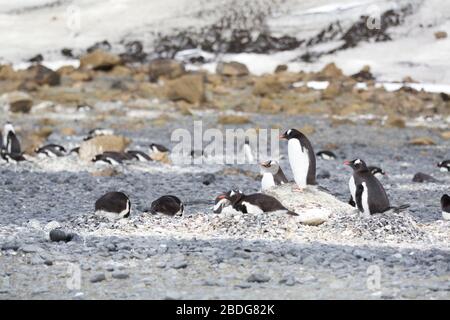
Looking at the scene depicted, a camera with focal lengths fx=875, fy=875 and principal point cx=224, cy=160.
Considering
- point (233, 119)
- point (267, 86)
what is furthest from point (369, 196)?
point (267, 86)

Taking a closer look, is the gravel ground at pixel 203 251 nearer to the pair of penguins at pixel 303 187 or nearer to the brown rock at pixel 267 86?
the pair of penguins at pixel 303 187

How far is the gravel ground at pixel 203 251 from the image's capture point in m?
5.41

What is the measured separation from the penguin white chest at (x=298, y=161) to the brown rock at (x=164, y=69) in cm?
1979

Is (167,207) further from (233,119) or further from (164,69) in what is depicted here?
(164,69)

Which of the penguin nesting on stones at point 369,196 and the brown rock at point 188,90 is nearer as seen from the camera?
the penguin nesting on stones at point 369,196

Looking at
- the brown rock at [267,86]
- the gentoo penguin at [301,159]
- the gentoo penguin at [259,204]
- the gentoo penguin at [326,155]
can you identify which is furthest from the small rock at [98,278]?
the brown rock at [267,86]

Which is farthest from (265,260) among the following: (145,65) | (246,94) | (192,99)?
(145,65)

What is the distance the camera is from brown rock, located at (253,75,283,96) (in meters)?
25.6

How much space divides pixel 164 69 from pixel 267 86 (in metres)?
4.18

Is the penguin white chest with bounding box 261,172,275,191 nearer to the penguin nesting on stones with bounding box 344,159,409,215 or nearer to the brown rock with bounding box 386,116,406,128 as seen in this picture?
the penguin nesting on stones with bounding box 344,159,409,215

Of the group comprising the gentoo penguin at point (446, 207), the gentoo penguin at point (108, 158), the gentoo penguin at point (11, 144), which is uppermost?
the gentoo penguin at point (11, 144)

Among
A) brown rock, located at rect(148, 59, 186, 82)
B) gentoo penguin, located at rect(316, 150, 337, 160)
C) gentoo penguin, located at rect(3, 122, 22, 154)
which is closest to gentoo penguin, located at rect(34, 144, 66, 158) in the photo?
gentoo penguin, located at rect(3, 122, 22, 154)

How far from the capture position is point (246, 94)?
25.9 metres

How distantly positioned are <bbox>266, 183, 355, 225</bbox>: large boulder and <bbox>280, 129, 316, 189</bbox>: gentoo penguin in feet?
0.66
